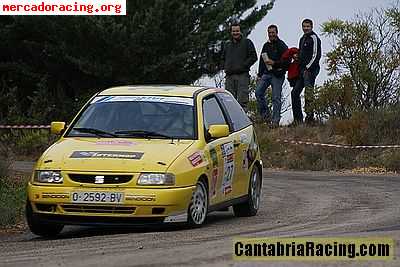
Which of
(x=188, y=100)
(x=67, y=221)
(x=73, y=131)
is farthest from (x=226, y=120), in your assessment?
(x=67, y=221)

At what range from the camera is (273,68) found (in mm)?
23656

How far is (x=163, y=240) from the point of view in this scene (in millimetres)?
10234

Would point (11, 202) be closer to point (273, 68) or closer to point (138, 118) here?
point (138, 118)

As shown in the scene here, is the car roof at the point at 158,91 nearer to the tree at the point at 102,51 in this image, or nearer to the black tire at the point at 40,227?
the black tire at the point at 40,227

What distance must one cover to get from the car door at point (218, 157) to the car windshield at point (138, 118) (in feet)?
0.91

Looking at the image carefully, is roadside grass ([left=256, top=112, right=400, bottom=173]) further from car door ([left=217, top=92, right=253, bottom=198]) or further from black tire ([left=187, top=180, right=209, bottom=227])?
black tire ([left=187, top=180, right=209, bottom=227])

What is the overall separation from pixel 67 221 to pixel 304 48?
12708 millimetres

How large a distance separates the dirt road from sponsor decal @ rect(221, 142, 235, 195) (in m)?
0.44

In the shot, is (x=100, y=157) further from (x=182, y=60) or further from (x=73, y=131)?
(x=182, y=60)

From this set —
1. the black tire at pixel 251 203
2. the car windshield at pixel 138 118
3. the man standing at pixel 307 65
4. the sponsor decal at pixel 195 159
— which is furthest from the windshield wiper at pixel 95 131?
the man standing at pixel 307 65

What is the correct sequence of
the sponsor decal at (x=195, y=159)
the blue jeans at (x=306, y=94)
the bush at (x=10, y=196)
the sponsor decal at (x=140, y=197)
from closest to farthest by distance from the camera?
1. the sponsor decal at (x=140, y=197)
2. the sponsor decal at (x=195, y=159)
3. the bush at (x=10, y=196)
4. the blue jeans at (x=306, y=94)

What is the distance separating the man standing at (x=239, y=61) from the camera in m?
23.2

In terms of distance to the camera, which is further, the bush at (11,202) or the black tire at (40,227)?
the bush at (11,202)

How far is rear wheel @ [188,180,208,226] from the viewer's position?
11.6 metres
